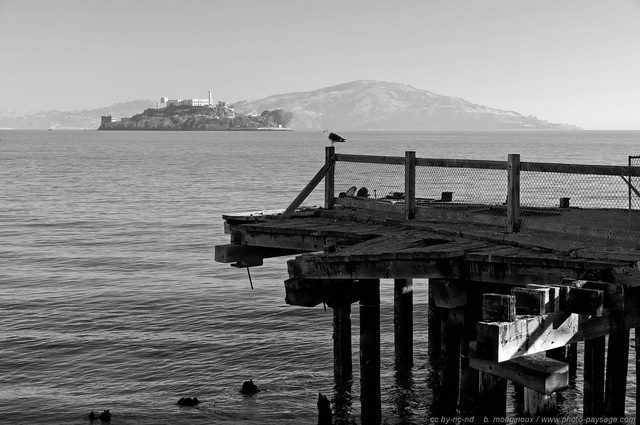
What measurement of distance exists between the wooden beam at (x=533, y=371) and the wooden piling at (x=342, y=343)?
7750 mm

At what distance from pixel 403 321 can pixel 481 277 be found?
6.53m

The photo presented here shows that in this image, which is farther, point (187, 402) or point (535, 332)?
point (187, 402)

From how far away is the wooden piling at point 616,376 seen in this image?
12.6 m

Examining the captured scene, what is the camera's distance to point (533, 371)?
8281mm

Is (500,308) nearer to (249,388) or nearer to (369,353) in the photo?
(369,353)

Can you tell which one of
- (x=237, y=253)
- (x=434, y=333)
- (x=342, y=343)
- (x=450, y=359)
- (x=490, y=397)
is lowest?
(x=434, y=333)

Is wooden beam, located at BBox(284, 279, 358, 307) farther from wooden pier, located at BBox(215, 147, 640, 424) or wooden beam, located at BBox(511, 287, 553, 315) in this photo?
wooden beam, located at BBox(511, 287, 553, 315)

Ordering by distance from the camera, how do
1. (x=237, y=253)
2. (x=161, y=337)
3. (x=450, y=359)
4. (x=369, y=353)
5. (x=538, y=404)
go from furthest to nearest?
(x=161, y=337) → (x=237, y=253) → (x=369, y=353) → (x=450, y=359) → (x=538, y=404)

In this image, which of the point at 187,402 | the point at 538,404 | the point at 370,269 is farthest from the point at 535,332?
the point at 187,402

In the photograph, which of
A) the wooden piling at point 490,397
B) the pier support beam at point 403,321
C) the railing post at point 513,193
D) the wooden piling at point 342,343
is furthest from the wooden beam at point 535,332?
the pier support beam at point 403,321

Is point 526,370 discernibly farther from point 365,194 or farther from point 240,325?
point 240,325

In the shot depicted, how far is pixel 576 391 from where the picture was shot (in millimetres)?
17375

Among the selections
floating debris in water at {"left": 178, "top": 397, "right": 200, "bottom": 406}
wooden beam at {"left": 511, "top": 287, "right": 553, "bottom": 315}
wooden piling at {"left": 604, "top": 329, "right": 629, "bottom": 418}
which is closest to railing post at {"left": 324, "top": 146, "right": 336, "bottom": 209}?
floating debris in water at {"left": 178, "top": 397, "right": 200, "bottom": 406}

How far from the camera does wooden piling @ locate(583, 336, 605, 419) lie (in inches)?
510
